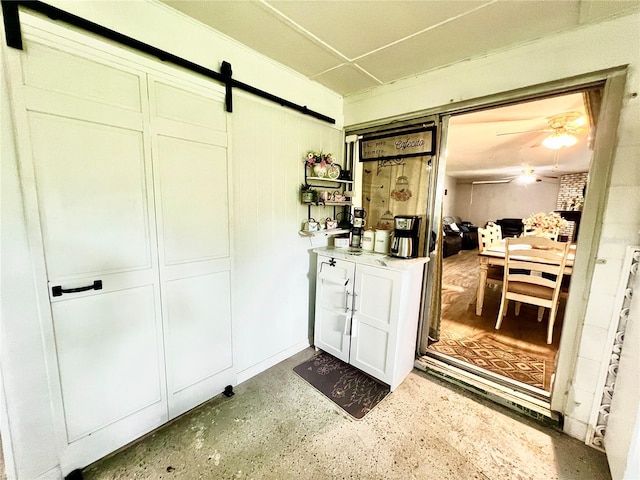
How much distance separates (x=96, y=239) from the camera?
4.23 feet

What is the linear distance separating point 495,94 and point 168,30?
2145 mm

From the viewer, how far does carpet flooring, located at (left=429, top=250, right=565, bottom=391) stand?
7.20 feet

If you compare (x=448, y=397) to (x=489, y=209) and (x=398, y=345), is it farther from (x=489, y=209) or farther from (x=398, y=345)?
(x=489, y=209)

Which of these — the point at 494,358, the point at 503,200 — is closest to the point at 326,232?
the point at 494,358

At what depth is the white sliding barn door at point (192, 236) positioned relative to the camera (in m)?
1.49

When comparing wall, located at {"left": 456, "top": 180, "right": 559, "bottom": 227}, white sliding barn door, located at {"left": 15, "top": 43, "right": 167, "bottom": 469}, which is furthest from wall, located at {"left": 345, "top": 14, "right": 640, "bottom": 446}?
wall, located at {"left": 456, "top": 180, "right": 559, "bottom": 227}

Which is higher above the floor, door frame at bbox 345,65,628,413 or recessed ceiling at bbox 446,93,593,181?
recessed ceiling at bbox 446,93,593,181

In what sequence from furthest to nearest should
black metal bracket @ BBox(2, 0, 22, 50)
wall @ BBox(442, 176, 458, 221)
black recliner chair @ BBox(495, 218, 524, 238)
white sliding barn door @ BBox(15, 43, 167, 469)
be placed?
wall @ BBox(442, 176, 458, 221)
black recliner chair @ BBox(495, 218, 524, 238)
white sliding barn door @ BBox(15, 43, 167, 469)
black metal bracket @ BBox(2, 0, 22, 50)

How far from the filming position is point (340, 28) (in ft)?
5.08

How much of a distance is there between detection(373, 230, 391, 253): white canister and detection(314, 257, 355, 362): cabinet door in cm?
40

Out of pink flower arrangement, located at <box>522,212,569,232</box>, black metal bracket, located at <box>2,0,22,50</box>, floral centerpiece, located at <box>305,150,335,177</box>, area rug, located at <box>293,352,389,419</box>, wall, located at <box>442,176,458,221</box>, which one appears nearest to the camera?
black metal bracket, located at <box>2,0,22,50</box>

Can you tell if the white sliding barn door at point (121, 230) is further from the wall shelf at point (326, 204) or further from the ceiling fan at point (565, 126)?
A: the ceiling fan at point (565, 126)

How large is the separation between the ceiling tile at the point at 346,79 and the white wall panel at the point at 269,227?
35cm

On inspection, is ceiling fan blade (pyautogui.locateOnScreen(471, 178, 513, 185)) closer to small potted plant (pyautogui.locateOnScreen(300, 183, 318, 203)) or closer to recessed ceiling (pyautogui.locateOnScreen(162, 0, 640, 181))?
recessed ceiling (pyautogui.locateOnScreen(162, 0, 640, 181))
